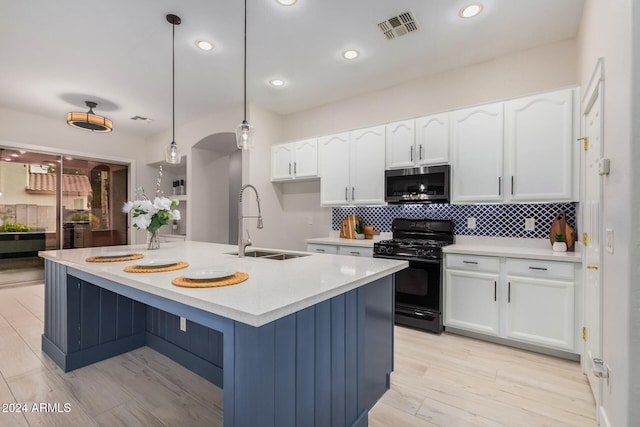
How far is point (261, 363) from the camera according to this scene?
3.63 ft

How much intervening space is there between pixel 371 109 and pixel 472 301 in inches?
106

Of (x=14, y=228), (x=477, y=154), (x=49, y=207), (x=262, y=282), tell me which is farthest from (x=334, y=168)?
(x=14, y=228)

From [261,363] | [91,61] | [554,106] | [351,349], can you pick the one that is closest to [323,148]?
[554,106]

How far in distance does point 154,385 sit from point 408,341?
7.01 feet

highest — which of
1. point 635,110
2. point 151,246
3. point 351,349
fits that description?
point 635,110

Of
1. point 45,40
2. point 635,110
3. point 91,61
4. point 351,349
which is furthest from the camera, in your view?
point 91,61

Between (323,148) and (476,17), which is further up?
(476,17)

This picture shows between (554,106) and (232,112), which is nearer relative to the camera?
(554,106)

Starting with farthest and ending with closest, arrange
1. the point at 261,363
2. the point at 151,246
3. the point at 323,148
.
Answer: the point at 323,148, the point at 151,246, the point at 261,363

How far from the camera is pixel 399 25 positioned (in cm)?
269

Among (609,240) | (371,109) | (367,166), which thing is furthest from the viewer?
(371,109)

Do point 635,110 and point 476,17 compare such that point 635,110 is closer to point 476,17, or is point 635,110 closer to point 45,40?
point 476,17

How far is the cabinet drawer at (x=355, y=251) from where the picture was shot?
3.57 metres

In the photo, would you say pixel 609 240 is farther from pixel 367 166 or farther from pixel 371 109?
pixel 371 109
